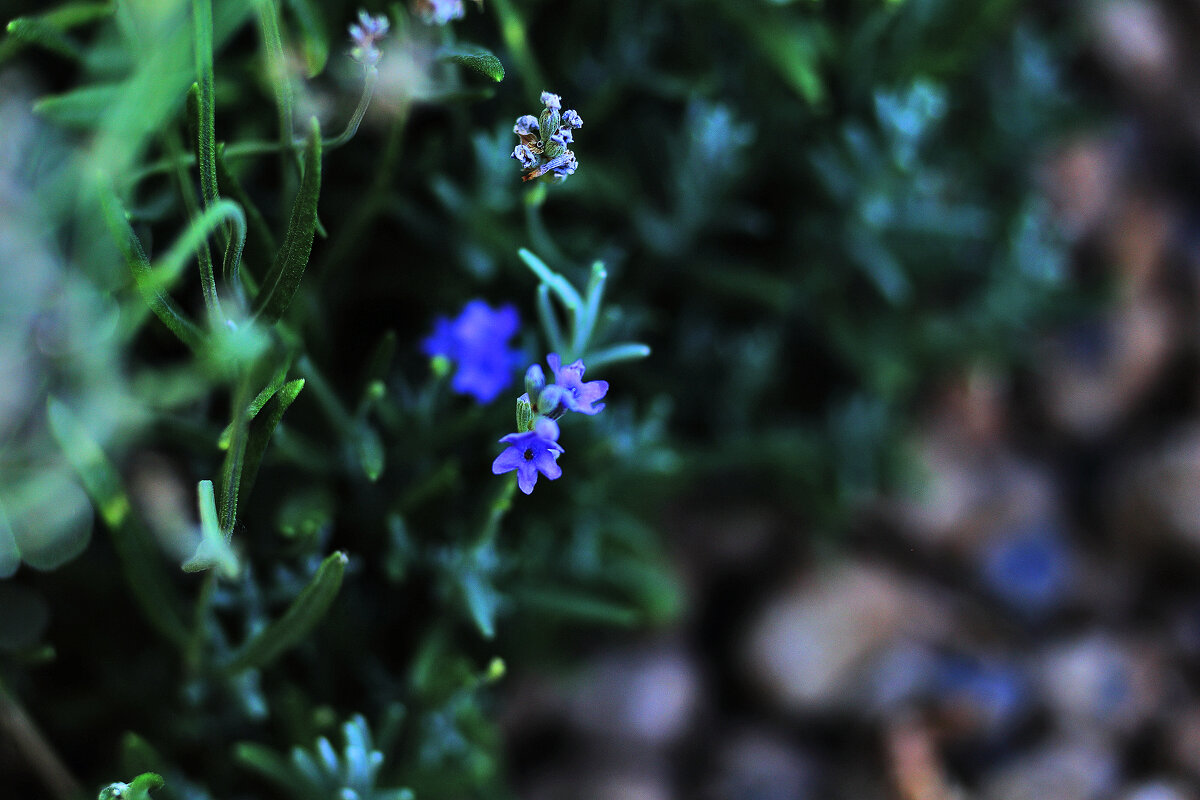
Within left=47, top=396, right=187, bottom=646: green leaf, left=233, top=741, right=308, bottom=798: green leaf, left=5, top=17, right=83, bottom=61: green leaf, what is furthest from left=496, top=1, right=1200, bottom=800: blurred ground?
left=5, top=17, right=83, bottom=61: green leaf

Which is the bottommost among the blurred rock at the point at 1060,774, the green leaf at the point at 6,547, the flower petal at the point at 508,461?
the flower petal at the point at 508,461

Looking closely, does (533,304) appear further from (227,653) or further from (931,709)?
(931,709)

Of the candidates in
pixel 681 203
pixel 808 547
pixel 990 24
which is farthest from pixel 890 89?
pixel 808 547

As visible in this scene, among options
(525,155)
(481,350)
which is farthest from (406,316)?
(525,155)

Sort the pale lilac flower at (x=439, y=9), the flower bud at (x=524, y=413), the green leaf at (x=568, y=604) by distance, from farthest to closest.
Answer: the green leaf at (x=568, y=604) → the pale lilac flower at (x=439, y=9) → the flower bud at (x=524, y=413)

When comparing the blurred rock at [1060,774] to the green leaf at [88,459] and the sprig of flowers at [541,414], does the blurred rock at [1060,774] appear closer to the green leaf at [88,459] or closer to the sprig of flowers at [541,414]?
the sprig of flowers at [541,414]

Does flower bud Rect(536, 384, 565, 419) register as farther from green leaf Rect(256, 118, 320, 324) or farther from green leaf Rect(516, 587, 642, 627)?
green leaf Rect(516, 587, 642, 627)

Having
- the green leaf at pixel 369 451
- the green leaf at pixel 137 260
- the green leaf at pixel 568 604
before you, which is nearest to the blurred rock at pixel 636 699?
the green leaf at pixel 568 604
